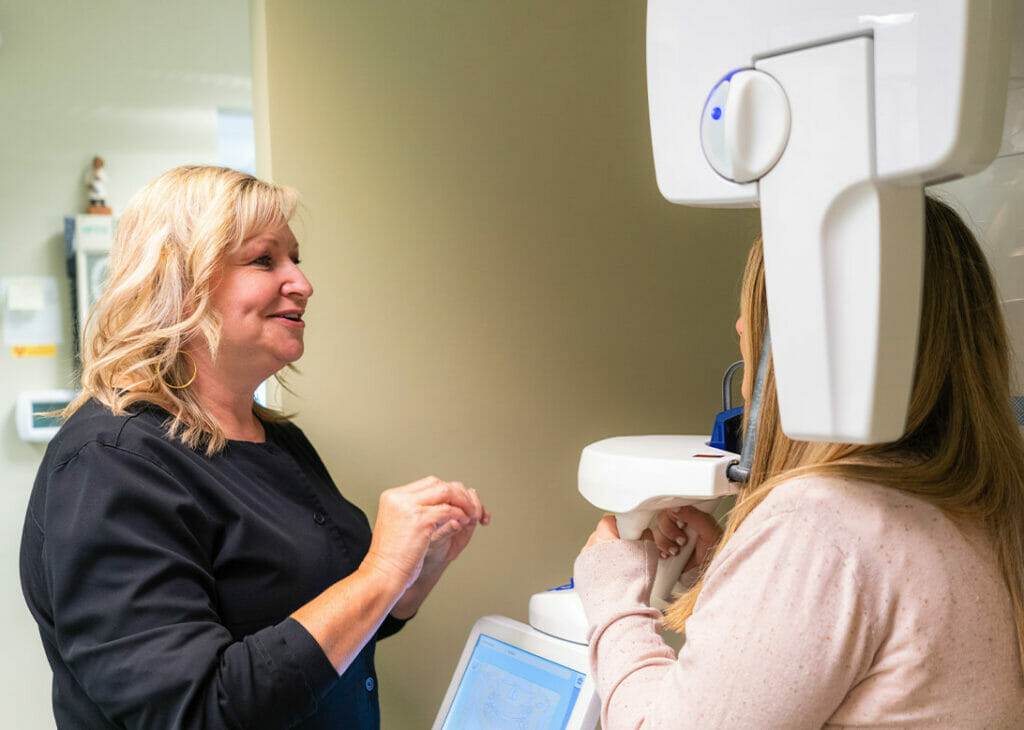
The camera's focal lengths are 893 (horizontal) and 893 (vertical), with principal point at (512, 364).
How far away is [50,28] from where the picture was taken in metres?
2.80

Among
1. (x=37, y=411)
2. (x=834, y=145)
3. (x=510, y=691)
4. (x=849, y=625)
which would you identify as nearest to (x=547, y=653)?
(x=510, y=691)

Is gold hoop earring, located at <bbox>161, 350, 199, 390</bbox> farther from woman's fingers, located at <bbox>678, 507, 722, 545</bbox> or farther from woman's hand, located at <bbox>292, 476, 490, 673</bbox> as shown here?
woman's fingers, located at <bbox>678, 507, 722, 545</bbox>

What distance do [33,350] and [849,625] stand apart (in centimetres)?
282

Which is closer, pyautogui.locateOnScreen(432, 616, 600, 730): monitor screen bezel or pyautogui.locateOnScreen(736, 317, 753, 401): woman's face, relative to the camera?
pyautogui.locateOnScreen(736, 317, 753, 401): woman's face

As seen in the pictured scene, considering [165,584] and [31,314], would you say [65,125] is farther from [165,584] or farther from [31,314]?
[165,584]

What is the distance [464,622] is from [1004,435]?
1.22 metres

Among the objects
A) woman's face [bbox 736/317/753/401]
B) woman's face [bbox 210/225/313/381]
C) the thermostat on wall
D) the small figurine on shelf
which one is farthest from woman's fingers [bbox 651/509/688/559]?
the small figurine on shelf

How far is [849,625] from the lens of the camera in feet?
2.22

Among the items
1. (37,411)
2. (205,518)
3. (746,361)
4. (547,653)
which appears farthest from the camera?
(37,411)

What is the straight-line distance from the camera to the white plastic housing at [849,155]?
0.58 metres

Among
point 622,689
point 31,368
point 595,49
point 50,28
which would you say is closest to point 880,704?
point 622,689

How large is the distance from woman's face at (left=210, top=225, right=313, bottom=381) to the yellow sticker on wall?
1.90 metres

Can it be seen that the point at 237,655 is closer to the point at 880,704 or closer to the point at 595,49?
the point at 880,704

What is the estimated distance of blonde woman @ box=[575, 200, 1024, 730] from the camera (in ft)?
2.25
